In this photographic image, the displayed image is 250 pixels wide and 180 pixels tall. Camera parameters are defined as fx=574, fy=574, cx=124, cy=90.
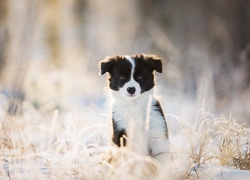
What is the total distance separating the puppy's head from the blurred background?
484mm

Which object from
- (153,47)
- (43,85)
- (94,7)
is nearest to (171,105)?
(43,85)

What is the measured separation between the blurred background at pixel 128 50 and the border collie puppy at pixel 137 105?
1.61 feet

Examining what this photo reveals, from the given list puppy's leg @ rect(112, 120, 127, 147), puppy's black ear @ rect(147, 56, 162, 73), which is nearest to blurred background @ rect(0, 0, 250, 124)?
puppy's black ear @ rect(147, 56, 162, 73)

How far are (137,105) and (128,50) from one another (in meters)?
11.6

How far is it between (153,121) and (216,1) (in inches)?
630

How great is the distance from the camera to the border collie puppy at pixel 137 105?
5.59m

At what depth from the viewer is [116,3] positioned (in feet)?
94.1

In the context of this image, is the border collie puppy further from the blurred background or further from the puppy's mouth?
the blurred background

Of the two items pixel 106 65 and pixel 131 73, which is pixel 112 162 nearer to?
pixel 131 73

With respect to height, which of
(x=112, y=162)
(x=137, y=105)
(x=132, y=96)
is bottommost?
(x=112, y=162)

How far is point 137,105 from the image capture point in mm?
5848

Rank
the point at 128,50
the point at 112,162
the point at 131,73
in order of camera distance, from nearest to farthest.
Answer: the point at 112,162 → the point at 131,73 → the point at 128,50

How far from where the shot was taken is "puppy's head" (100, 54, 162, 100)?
223 inches

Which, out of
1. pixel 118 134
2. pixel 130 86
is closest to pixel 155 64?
pixel 130 86
